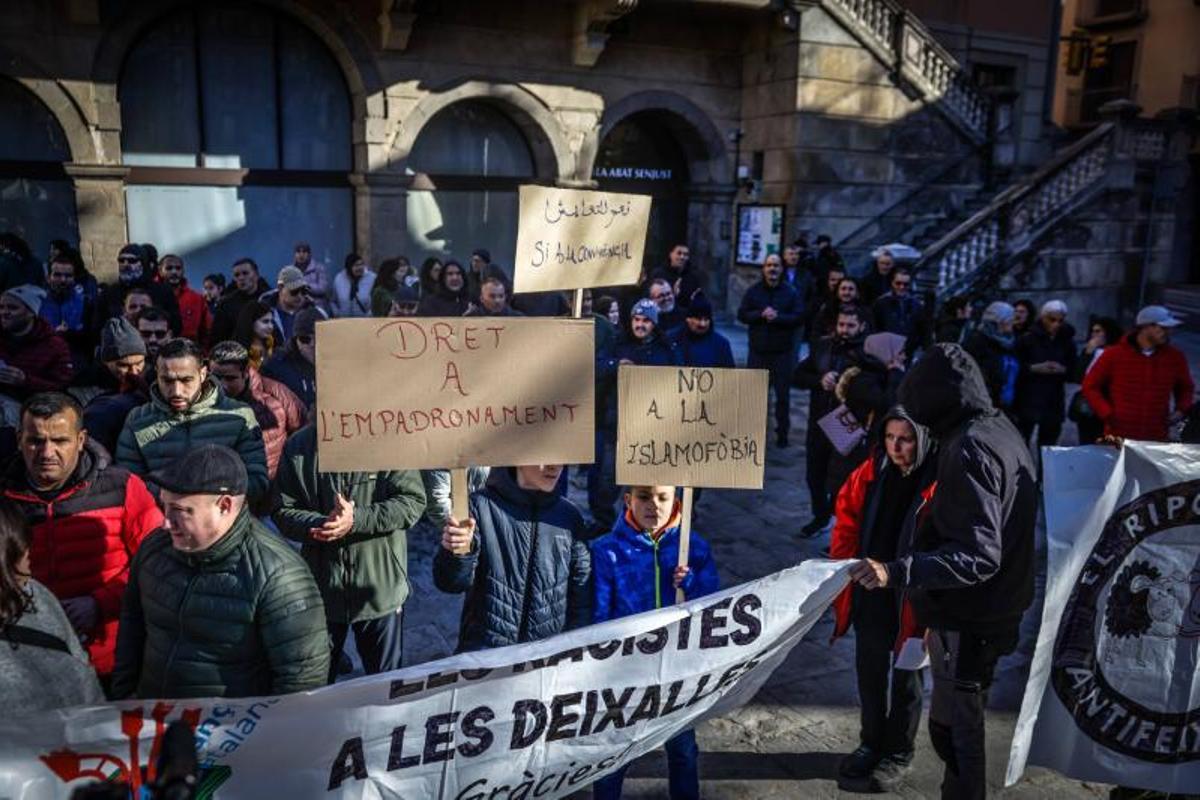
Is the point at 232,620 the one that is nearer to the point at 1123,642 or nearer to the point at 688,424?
the point at 688,424

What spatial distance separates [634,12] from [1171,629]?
45.3ft

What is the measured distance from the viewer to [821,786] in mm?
4141

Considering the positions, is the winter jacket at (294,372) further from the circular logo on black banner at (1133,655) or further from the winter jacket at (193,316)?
the circular logo on black banner at (1133,655)

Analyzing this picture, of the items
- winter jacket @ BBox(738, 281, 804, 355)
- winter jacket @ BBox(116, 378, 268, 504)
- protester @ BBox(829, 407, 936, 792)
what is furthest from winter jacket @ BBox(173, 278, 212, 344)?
protester @ BBox(829, 407, 936, 792)

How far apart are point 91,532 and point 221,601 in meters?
0.85

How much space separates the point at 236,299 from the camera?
27.3ft

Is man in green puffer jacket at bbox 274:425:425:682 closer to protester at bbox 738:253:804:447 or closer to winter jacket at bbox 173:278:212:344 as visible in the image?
winter jacket at bbox 173:278:212:344

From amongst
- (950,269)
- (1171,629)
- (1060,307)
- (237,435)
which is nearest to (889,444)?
(1171,629)

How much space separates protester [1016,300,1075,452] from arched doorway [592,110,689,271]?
9435 millimetres

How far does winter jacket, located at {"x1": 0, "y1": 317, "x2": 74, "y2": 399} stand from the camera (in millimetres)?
5668

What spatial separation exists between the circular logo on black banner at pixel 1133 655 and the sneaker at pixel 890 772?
743 millimetres

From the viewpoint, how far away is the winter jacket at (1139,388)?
22.5 ft

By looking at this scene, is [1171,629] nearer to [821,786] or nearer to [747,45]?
[821,786]

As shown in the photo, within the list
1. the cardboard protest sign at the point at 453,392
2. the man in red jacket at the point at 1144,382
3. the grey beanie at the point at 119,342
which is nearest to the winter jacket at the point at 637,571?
the cardboard protest sign at the point at 453,392
